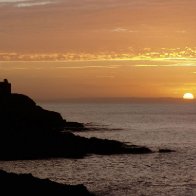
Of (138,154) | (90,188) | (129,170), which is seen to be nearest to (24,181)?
(90,188)

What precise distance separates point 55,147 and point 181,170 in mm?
18838

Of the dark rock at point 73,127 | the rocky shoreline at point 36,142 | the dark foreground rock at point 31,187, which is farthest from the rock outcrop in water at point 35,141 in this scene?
the dark rock at point 73,127

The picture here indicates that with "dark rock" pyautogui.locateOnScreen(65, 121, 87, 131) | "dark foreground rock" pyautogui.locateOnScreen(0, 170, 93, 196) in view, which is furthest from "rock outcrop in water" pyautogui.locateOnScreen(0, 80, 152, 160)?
"dark rock" pyautogui.locateOnScreen(65, 121, 87, 131)

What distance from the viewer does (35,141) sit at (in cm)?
7494

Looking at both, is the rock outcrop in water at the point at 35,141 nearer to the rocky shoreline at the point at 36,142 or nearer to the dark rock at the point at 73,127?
the rocky shoreline at the point at 36,142

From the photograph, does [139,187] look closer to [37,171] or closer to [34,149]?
[37,171]

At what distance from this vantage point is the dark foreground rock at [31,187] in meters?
41.0

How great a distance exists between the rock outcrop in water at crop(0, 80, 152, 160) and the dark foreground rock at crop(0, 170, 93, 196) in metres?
28.2

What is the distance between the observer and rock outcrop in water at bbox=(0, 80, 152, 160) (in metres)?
72.9

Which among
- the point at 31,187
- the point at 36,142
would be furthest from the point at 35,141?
the point at 31,187

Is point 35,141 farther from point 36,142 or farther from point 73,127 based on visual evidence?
point 73,127

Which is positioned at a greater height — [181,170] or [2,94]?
[2,94]

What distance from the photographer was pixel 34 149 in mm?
74375

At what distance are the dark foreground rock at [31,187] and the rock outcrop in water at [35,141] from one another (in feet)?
92.5
